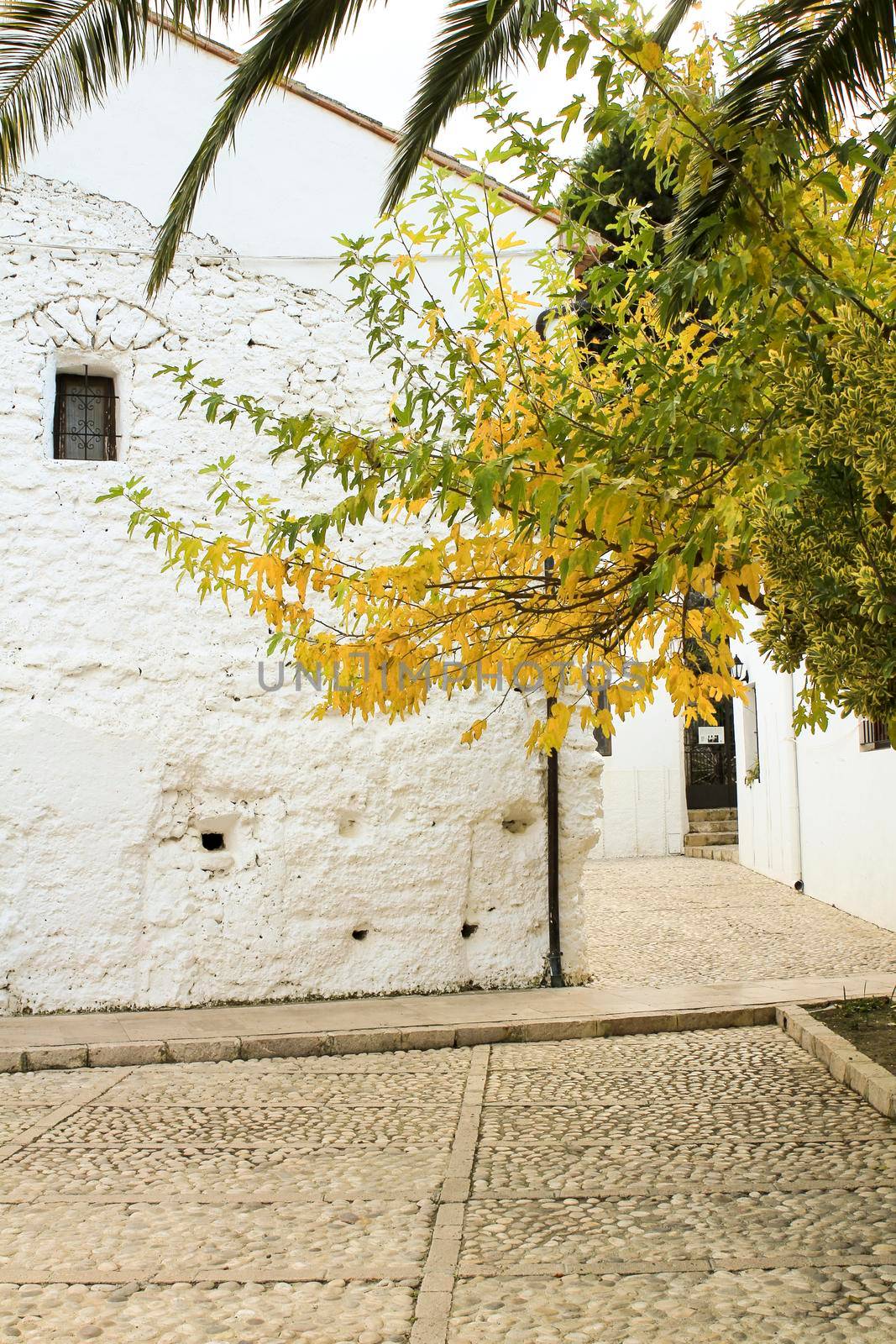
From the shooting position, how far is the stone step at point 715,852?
19.3m

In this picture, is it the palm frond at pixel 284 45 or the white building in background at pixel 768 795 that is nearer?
the palm frond at pixel 284 45

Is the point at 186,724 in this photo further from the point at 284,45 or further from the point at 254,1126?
the point at 284,45

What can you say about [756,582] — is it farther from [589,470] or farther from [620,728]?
[620,728]

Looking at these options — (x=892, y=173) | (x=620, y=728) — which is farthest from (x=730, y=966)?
(x=620, y=728)

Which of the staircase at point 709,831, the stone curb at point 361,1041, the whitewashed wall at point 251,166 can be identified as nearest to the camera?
the stone curb at point 361,1041

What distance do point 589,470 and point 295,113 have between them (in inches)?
259

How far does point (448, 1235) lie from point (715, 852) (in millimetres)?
16400

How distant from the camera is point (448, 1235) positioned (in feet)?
13.1

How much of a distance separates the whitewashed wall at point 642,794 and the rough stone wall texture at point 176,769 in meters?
12.8

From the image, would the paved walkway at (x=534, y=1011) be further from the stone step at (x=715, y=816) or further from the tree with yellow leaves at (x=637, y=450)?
the stone step at (x=715, y=816)

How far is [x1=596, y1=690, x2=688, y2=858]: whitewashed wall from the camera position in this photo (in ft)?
70.2

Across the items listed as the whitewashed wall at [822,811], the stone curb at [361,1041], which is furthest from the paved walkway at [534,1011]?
the whitewashed wall at [822,811]

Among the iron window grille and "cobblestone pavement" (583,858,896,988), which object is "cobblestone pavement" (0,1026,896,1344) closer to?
"cobblestone pavement" (583,858,896,988)

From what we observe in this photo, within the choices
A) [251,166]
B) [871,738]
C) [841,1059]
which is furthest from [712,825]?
[841,1059]
